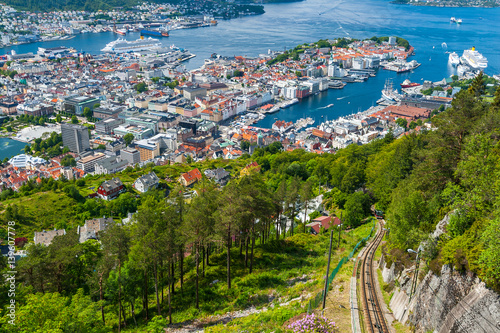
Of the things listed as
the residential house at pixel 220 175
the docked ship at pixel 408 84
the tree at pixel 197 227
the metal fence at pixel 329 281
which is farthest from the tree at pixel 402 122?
the tree at pixel 197 227

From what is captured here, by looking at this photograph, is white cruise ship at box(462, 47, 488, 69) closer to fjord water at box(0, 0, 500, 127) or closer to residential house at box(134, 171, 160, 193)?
fjord water at box(0, 0, 500, 127)

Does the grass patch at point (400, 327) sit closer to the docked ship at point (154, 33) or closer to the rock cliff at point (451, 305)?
the rock cliff at point (451, 305)

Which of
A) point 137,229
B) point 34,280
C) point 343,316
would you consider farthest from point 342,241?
point 34,280

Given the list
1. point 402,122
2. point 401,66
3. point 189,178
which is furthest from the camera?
point 401,66

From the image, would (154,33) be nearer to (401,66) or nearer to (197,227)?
(401,66)

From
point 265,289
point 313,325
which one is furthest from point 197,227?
point 313,325

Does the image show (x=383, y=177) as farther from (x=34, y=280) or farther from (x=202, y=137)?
(x=202, y=137)

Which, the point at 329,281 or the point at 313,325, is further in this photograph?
the point at 329,281
